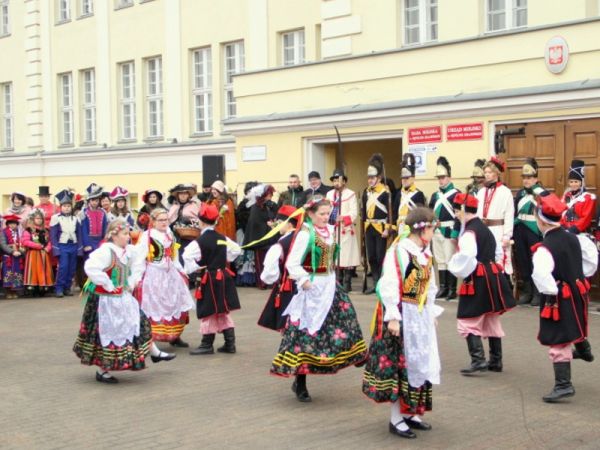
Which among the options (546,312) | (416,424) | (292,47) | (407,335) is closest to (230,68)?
(292,47)

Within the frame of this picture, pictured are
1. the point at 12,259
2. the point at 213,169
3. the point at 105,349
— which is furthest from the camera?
the point at 213,169

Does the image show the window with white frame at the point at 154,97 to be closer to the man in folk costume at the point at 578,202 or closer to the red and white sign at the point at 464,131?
the red and white sign at the point at 464,131

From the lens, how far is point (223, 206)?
54.7 ft

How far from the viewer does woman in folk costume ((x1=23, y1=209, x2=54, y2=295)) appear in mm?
16500

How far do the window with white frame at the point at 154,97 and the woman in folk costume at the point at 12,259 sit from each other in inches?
330

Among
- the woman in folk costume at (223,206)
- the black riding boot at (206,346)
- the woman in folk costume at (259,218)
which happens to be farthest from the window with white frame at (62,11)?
the black riding boot at (206,346)

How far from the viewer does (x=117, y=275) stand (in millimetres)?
9102

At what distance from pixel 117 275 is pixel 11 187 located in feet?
69.4

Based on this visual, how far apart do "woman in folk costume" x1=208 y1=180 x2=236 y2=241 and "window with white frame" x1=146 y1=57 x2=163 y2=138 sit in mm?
8141

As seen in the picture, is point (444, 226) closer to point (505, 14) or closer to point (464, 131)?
point (464, 131)

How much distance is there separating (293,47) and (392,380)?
14.9 m

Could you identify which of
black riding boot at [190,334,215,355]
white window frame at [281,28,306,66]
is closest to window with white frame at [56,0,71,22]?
white window frame at [281,28,306,66]

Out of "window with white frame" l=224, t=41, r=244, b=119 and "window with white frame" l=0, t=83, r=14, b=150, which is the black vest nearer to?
"window with white frame" l=224, t=41, r=244, b=119

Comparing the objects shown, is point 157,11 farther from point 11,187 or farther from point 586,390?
point 586,390
